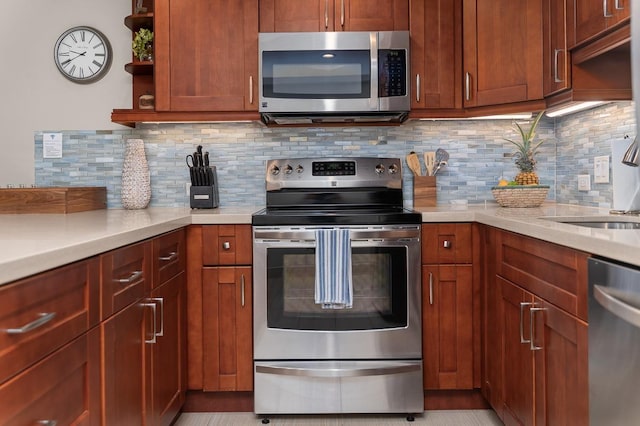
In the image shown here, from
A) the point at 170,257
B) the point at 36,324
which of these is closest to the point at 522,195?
the point at 170,257

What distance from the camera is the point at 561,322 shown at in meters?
1.54

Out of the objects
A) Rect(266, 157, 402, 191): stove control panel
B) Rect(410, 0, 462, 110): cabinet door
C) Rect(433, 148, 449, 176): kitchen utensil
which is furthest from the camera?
Rect(433, 148, 449, 176): kitchen utensil

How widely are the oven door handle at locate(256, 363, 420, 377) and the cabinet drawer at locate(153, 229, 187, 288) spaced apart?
1.93 ft

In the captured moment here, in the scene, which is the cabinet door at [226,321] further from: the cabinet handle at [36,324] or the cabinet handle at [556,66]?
the cabinet handle at [556,66]

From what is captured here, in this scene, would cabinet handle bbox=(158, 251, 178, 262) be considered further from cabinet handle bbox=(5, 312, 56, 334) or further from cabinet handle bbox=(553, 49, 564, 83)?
cabinet handle bbox=(553, 49, 564, 83)

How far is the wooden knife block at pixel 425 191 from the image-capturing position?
289cm

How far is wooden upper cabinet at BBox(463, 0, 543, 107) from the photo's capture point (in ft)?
7.97

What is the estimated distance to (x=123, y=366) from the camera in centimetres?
160

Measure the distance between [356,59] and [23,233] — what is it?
1.71 metres

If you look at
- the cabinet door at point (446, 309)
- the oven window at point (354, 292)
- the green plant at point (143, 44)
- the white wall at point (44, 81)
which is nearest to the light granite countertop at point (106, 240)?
the cabinet door at point (446, 309)

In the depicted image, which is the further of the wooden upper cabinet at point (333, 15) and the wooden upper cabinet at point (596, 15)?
the wooden upper cabinet at point (333, 15)

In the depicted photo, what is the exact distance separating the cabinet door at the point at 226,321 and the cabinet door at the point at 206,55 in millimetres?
874

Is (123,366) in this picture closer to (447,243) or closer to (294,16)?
(447,243)

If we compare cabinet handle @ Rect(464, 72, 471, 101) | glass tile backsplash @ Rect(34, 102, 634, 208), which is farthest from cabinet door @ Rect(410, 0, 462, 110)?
glass tile backsplash @ Rect(34, 102, 634, 208)
